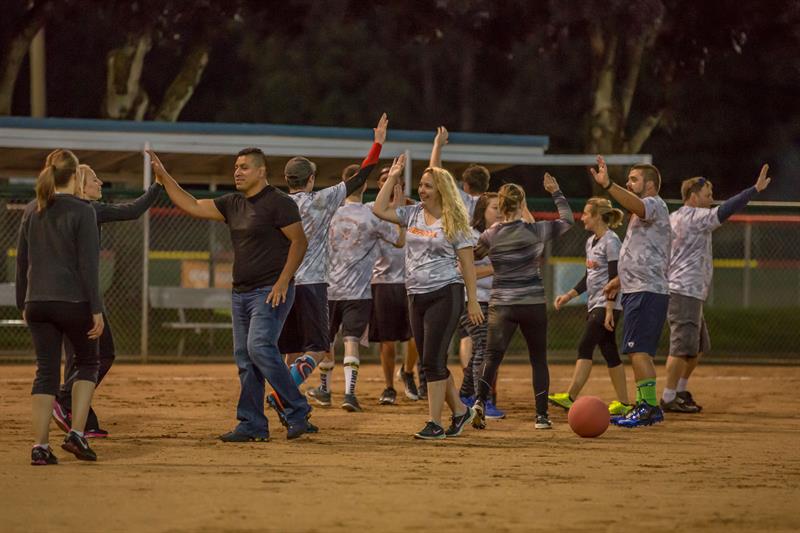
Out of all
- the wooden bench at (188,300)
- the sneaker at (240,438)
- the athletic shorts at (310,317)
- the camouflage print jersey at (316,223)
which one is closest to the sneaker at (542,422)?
the athletic shorts at (310,317)

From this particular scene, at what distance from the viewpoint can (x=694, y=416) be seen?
1305 cm

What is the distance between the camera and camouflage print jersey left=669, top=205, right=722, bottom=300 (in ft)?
42.9

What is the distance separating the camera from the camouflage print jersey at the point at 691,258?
13086 mm

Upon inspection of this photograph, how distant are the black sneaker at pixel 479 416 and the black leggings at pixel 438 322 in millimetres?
1027

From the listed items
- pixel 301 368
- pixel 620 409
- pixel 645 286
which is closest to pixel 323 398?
pixel 301 368

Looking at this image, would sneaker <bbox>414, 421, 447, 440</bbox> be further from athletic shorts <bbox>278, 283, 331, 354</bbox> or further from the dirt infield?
athletic shorts <bbox>278, 283, 331, 354</bbox>

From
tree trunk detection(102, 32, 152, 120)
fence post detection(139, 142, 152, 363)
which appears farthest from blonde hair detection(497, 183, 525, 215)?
tree trunk detection(102, 32, 152, 120)

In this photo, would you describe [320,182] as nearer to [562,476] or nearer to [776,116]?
[562,476]

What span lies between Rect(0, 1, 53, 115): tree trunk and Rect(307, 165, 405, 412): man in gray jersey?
1404cm

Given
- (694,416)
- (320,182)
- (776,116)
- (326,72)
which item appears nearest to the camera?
(694,416)

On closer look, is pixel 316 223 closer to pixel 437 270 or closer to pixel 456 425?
pixel 437 270

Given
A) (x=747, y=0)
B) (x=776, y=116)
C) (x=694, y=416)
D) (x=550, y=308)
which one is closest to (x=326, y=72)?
(x=776, y=116)

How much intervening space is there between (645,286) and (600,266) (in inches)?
33.8

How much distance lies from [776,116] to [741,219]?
2002cm
